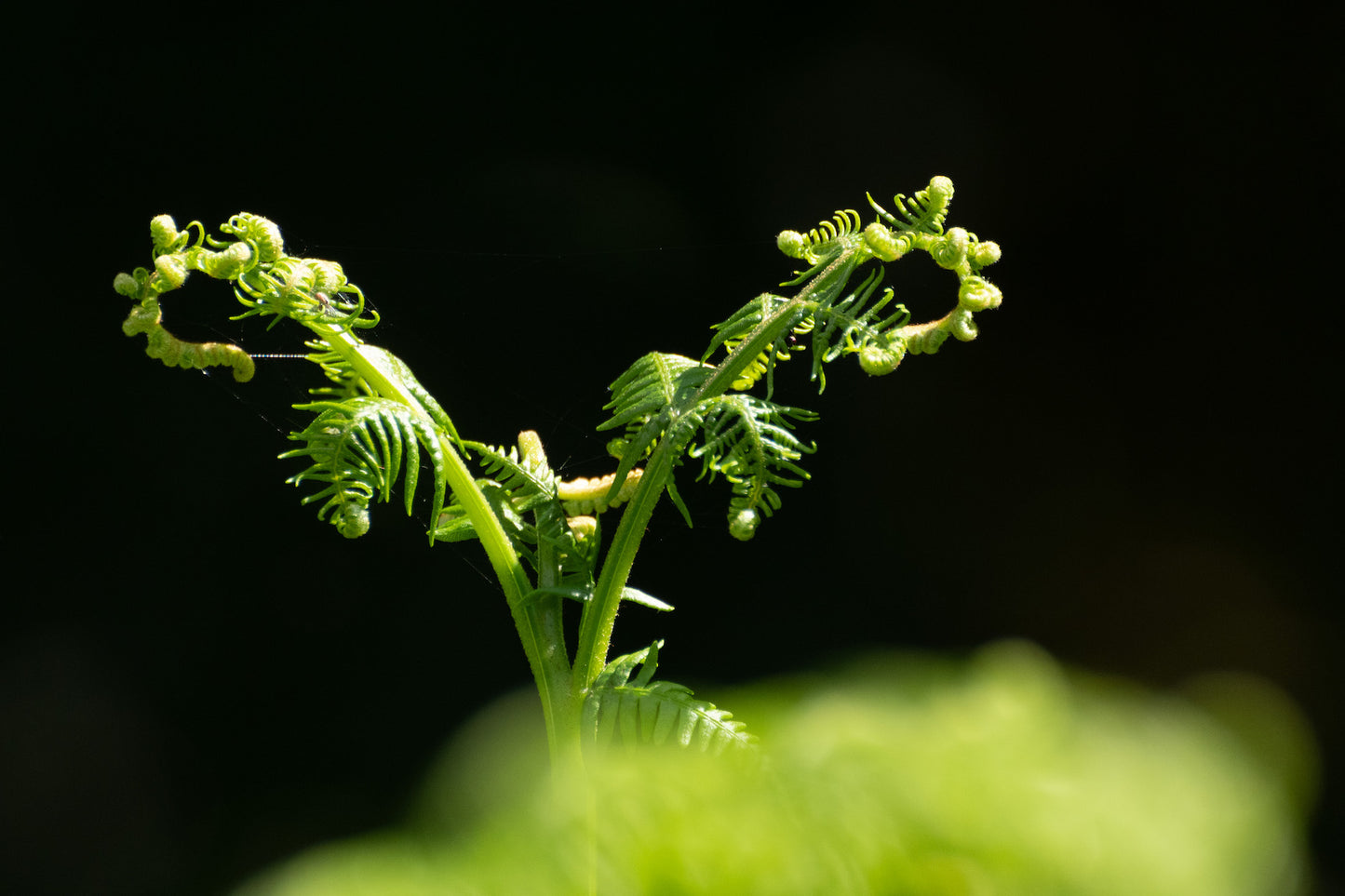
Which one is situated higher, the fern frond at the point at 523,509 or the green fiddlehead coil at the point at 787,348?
the green fiddlehead coil at the point at 787,348

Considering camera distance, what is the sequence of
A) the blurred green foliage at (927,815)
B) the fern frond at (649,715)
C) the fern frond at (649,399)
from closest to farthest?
the blurred green foliage at (927,815) → the fern frond at (649,715) → the fern frond at (649,399)

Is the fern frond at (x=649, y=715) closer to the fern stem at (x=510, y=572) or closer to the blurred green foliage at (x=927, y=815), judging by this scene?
the fern stem at (x=510, y=572)

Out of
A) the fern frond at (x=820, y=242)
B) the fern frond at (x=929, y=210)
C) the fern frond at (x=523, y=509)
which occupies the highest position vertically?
the fern frond at (x=929, y=210)

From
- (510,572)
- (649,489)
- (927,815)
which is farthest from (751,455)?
(927,815)

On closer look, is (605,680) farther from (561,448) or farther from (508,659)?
(508,659)

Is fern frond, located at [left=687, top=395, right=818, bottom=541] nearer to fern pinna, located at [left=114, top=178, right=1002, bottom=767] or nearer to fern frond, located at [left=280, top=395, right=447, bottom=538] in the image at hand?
fern pinna, located at [left=114, top=178, right=1002, bottom=767]

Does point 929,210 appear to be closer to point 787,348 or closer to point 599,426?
point 787,348

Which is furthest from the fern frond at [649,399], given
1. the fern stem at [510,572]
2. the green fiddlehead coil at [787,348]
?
the fern stem at [510,572]

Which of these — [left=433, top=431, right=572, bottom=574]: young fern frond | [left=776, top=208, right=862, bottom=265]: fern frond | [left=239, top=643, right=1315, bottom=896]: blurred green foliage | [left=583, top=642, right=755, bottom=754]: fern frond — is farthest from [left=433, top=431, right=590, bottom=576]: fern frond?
[left=239, top=643, right=1315, bottom=896]: blurred green foliage

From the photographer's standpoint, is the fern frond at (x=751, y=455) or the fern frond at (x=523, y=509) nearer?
the fern frond at (x=751, y=455)
